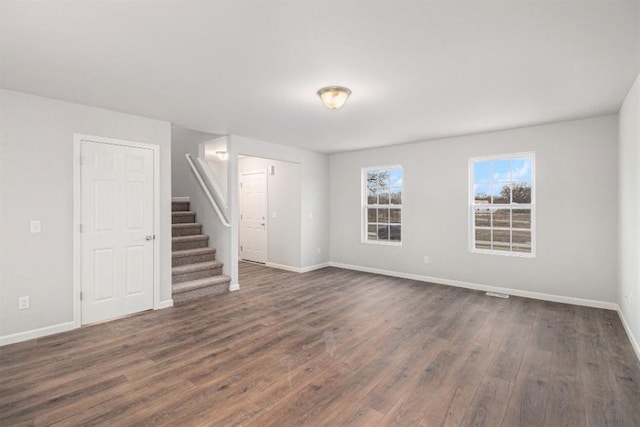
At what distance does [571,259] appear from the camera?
4.31 meters

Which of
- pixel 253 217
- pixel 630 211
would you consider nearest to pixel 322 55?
pixel 630 211

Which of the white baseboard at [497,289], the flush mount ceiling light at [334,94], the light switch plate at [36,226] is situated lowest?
the white baseboard at [497,289]

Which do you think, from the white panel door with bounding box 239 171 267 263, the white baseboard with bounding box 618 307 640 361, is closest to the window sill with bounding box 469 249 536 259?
the white baseboard with bounding box 618 307 640 361

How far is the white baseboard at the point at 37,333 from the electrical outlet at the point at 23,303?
26cm

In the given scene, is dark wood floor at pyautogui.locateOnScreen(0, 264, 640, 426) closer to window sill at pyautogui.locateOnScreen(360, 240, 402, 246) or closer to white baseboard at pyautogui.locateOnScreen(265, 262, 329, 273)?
window sill at pyautogui.locateOnScreen(360, 240, 402, 246)

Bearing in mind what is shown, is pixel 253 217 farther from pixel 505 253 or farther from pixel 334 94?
pixel 505 253

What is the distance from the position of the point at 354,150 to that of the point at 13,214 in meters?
5.25

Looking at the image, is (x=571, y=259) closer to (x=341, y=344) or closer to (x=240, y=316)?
(x=341, y=344)

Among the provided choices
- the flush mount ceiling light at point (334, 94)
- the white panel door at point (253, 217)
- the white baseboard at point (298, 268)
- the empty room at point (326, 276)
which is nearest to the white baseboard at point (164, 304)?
the empty room at point (326, 276)

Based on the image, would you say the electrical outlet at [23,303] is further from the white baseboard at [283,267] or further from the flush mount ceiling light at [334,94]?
the white baseboard at [283,267]

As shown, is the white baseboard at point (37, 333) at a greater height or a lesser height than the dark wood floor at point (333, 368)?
greater

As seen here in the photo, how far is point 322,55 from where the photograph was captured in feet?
8.08

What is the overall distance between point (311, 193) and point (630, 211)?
15.8 feet

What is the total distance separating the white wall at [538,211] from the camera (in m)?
4.12
